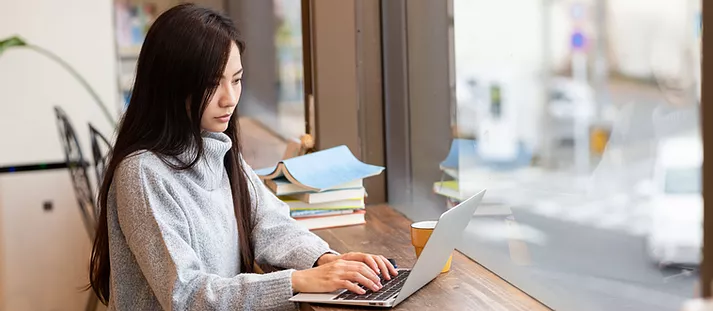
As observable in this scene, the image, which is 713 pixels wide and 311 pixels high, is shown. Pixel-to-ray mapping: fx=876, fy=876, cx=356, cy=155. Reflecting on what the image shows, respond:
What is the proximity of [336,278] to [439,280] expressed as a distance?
23 centimetres

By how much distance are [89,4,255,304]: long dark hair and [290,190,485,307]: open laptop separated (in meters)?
0.38

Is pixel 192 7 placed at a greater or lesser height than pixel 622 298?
greater

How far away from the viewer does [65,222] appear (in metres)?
3.49

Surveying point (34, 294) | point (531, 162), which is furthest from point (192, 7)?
point (34, 294)

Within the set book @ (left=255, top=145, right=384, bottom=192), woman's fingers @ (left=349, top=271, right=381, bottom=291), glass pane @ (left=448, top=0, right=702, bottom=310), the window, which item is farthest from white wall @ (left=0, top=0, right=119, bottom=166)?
woman's fingers @ (left=349, top=271, right=381, bottom=291)

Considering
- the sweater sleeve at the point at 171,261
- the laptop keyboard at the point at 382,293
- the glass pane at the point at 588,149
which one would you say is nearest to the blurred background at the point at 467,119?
the glass pane at the point at 588,149

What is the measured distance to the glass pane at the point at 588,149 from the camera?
1.05 m

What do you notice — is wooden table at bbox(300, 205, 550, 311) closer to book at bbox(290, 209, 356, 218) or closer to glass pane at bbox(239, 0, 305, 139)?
book at bbox(290, 209, 356, 218)

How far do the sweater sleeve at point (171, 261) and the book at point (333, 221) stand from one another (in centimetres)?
61

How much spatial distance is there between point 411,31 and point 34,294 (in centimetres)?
206

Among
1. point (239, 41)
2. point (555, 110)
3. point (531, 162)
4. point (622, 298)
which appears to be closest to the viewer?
point (622, 298)

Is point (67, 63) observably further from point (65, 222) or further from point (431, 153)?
point (431, 153)

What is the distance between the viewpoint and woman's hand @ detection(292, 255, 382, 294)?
1386mm

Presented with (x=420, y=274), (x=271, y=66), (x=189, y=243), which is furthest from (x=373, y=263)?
(x=271, y=66)
